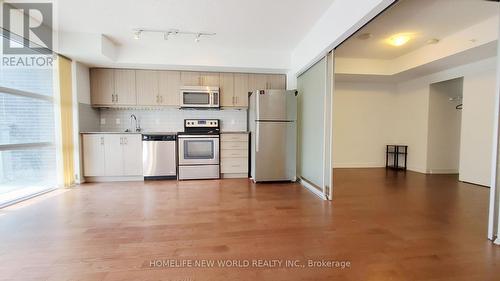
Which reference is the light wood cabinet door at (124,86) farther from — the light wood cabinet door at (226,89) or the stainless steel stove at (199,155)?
the light wood cabinet door at (226,89)

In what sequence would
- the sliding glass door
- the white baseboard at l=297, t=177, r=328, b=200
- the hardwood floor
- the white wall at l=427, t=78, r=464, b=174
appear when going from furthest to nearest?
the white wall at l=427, t=78, r=464, b=174, the white baseboard at l=297, t=177, r=328, b=200, the sliding glass door, the hardwood floor

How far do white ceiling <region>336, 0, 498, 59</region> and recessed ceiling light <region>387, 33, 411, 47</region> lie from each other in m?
0.09

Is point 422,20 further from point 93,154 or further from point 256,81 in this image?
point 93,154

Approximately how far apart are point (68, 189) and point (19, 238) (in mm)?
1911

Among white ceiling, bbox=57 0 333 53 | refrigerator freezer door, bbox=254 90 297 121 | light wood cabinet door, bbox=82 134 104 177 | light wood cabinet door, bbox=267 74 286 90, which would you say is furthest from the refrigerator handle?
light wood cabinet door, bbox=82 134 104 177

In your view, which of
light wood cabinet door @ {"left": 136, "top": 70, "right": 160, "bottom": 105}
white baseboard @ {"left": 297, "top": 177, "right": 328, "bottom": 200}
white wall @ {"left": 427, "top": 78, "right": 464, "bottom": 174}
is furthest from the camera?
white wall @ {"left": 427, "top": 78, "right": 464, "bottom": 174}

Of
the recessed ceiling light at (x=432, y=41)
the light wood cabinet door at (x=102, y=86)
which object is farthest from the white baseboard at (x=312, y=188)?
the light wood cabinet door at (x=102, y=86)

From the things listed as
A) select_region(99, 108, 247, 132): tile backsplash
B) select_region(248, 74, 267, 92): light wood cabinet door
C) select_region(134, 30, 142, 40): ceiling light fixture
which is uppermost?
select_region(134, 30, 142, 40): ceiling light fixture

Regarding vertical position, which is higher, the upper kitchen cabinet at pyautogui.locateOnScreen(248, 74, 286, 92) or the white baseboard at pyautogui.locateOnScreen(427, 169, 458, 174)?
the upper kitchen cabinet at pyautogui.locateOnScreen(248, 74, 286, 92)

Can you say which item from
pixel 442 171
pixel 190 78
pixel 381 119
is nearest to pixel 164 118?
pixel 190 78

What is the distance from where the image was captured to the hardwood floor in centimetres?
155

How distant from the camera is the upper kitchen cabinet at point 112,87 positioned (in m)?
4.34

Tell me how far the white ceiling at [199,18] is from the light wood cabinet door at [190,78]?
702mm

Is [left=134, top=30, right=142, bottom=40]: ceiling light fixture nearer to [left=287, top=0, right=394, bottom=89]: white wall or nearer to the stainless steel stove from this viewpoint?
the stainless steel stove
